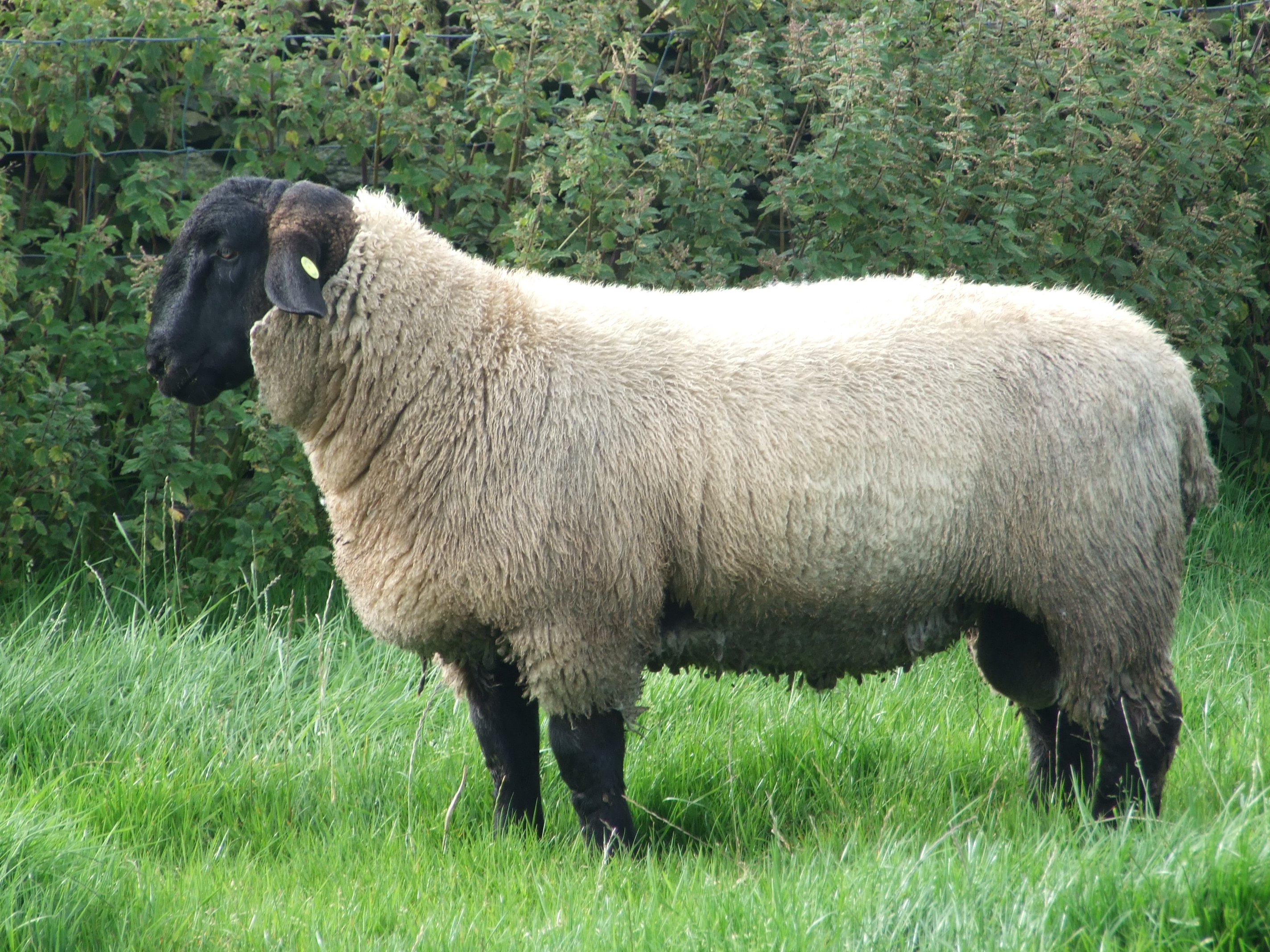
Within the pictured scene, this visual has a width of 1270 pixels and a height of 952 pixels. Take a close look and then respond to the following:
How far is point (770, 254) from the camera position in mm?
5016

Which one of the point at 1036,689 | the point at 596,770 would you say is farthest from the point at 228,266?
the point at 1036,689

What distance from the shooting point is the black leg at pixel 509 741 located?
136 inches

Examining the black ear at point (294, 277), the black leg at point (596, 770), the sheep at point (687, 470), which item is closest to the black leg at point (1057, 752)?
the sheep at point (687, 470)

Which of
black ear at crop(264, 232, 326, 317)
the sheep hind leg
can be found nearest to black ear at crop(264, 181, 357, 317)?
black ear at crop(264, 232, 326, 317)

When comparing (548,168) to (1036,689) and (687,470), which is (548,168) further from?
(1036,689)

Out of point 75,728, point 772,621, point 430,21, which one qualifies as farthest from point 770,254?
point 75,728

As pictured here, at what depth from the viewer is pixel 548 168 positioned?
4.81m

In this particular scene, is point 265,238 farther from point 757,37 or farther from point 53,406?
point 757,37

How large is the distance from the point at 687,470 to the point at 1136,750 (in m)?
1.37

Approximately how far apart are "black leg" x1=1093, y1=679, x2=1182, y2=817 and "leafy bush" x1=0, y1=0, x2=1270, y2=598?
217cm

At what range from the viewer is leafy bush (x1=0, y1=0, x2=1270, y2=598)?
4.85 m

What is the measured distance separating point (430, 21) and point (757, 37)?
4.62 ft

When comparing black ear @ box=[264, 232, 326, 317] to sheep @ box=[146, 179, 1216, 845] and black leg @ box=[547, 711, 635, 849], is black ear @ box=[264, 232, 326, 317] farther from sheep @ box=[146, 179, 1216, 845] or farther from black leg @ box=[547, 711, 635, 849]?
black leg @ box=[547, 711, 635, 849]

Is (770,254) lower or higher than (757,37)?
lower
